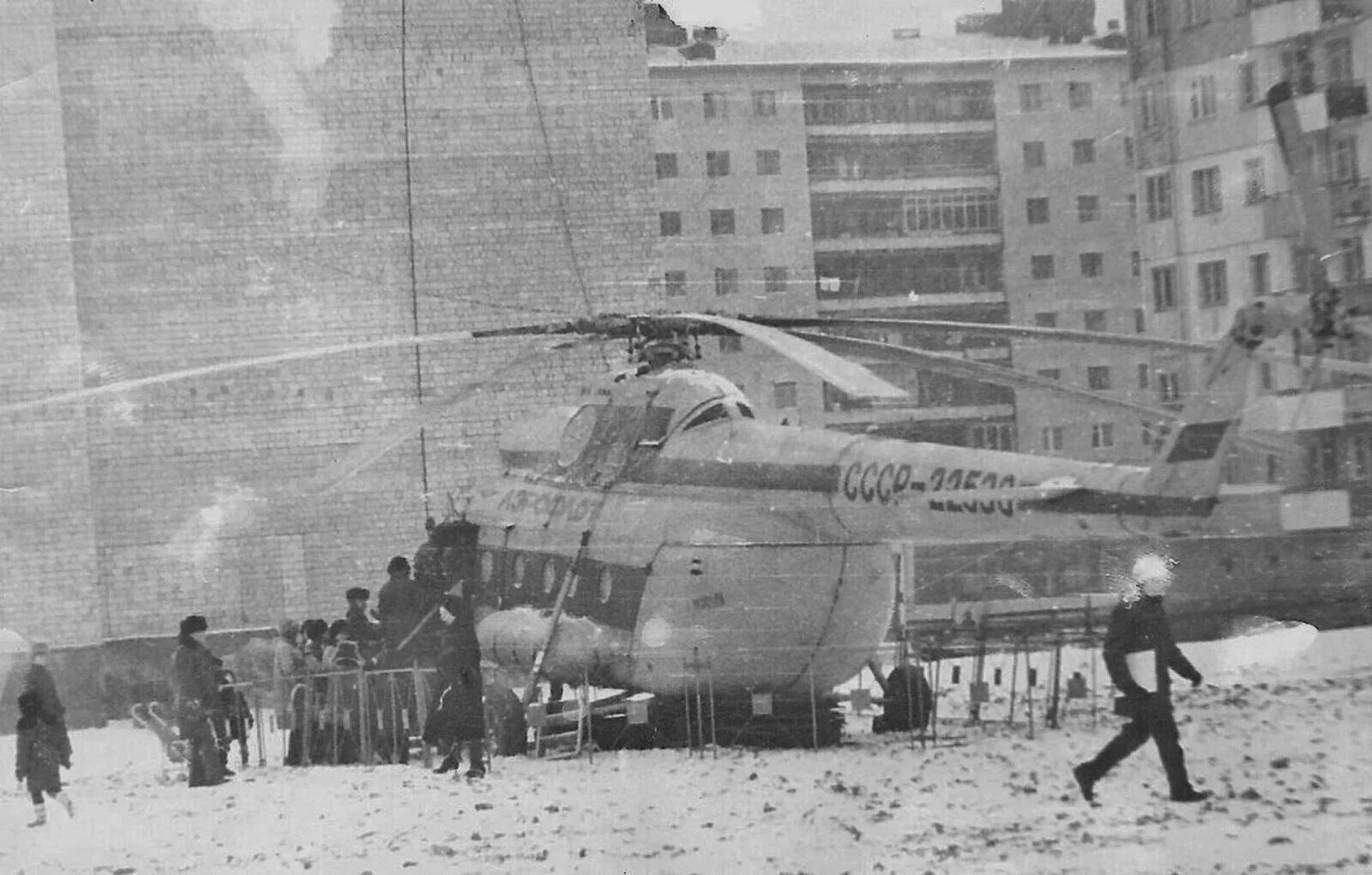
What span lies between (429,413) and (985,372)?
846mm

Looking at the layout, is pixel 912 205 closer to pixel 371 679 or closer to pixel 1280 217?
pixel 1280 217

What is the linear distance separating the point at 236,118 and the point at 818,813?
139 cm

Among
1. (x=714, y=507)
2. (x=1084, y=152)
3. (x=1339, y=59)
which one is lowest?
(x=714, y=507)

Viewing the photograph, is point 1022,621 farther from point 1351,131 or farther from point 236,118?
point 236,118

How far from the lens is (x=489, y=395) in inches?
92.1

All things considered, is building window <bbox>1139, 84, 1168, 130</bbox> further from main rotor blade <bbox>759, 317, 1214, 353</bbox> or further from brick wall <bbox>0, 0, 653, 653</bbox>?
brick wall <bbox>0, 0, 653, 653</bbox>

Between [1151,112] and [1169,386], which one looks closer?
[1169,386]

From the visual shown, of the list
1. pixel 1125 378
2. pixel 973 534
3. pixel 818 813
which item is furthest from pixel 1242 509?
pixel 818 813

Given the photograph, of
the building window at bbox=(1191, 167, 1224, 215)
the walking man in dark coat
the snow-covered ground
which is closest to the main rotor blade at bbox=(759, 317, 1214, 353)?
the building window at bbox=(1191, 167, 1224, 215)

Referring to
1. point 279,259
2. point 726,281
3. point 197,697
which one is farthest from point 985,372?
point 197,697

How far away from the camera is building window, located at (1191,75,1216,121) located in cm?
243

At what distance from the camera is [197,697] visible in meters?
2.34

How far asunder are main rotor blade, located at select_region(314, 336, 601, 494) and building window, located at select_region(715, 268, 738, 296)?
20 centimetres

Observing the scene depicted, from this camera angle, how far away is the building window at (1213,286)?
2354 millimetres
